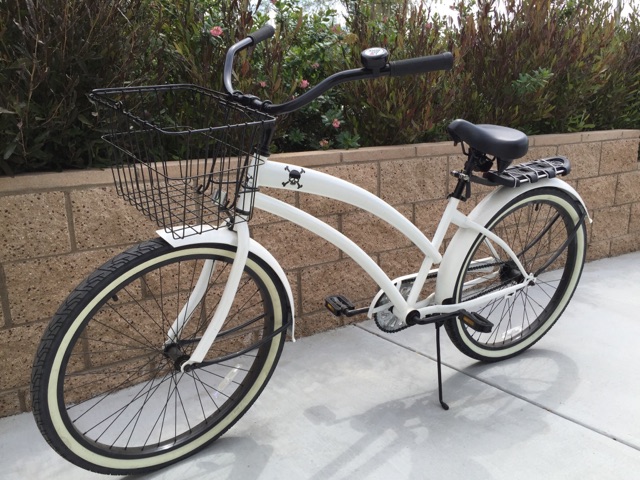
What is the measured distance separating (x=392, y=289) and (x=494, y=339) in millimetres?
855

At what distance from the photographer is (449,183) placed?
11.4 ft

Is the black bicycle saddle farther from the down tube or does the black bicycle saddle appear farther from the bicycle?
the down tube

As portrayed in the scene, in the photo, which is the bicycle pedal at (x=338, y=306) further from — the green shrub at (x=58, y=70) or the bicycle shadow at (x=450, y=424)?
the green shrub at (x=58, y=70)

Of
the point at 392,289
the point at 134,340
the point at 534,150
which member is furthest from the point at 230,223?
the point at 534,150

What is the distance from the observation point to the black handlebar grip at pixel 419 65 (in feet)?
5.83

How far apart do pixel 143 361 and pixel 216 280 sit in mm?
500

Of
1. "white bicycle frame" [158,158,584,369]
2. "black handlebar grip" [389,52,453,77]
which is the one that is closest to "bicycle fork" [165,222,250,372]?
"white bicycle frame" [158,158,584,369]

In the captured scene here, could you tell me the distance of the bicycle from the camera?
5.91 ft

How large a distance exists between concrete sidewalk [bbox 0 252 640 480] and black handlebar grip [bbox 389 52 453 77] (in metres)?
1.34

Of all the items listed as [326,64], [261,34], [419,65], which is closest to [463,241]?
[419,65]

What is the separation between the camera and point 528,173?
2.54 meters

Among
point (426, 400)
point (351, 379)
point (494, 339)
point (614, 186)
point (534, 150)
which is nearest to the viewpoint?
point (426, 400)

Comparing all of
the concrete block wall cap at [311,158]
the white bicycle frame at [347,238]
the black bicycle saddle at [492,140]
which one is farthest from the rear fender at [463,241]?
A: the concrete block wall cap at [311,158]

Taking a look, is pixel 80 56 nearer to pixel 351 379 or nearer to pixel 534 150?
pixel 351 379
